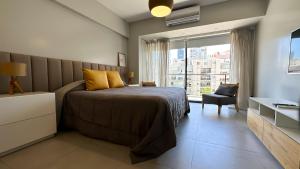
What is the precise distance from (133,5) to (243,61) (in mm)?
3323

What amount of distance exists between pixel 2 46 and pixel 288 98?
4221 millimetres

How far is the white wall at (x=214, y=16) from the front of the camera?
320 centimetres

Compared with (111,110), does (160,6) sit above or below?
above

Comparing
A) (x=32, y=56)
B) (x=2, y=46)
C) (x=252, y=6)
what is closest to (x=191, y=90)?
(x=252, y=6)

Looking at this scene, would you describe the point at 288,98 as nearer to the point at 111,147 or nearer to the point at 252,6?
the point at 252,6

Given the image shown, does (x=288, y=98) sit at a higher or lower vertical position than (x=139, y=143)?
higher

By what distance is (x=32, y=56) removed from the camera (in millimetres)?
2197

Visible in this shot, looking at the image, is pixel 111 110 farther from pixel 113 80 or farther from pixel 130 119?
pixel 113 80

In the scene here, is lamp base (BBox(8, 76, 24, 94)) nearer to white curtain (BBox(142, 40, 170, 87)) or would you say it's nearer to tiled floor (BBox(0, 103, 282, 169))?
tiled floor (BBox(0, 103, 282, 169))

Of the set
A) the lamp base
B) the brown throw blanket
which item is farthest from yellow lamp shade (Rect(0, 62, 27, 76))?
the brown throw blanket

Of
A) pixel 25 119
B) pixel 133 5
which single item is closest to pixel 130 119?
pixel 25 119

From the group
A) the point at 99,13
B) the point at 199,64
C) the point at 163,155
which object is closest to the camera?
the point at 163,155

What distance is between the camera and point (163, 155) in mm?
1592

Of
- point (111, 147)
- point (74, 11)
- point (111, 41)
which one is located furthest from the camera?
point (111, 41)
